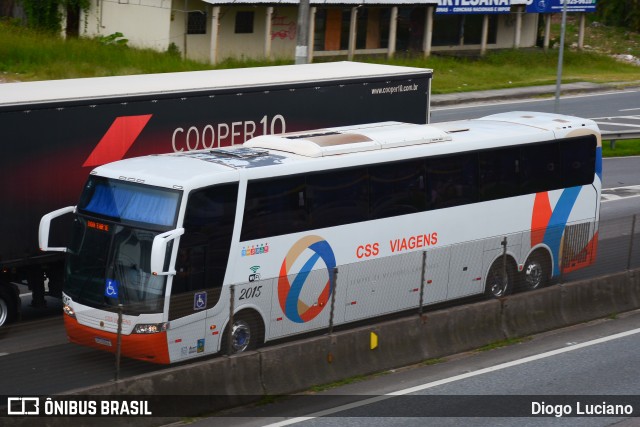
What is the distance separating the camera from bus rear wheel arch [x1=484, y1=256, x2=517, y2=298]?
17.0 metres

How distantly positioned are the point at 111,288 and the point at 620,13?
61.6 meters

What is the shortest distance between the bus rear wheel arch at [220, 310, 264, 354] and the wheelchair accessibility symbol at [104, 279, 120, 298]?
5.06ft

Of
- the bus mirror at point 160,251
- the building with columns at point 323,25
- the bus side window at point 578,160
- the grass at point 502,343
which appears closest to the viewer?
the bus mirror at point 160,251

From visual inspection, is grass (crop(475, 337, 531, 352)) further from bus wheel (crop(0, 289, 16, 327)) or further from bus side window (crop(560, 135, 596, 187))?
bus wheel (crop(0, 289, 16, 327))

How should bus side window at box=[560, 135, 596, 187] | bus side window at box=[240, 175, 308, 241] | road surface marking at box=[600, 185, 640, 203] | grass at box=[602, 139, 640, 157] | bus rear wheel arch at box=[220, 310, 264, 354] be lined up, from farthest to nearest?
grass at box=[602, 139, 640, 157], road surface marking at box=[600, 185, 640, 203], bus side window at box=[560, 135, 596, 187], bus side window at box=[240, 175, 308, 241], bus rear wheel arch at box=[220, 310, 264, 354]

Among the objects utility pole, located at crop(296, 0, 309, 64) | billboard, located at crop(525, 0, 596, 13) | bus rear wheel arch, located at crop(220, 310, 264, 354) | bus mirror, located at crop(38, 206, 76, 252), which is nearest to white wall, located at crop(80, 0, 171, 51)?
utility pole, located at crop(296, 0, 309, 64)

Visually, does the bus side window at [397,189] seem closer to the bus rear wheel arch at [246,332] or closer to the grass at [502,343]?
the grass at [502,343]

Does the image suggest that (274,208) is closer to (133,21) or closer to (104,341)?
Result: (104,341)

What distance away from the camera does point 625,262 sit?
18453mm

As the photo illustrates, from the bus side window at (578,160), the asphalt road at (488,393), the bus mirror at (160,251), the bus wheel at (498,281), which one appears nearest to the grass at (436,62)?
the bus side window at (578,160)

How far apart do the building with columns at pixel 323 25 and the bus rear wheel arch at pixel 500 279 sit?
94.0 ft

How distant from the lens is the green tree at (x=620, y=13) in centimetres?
6751

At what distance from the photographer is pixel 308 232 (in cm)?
1571

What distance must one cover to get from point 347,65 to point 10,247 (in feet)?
31.3
